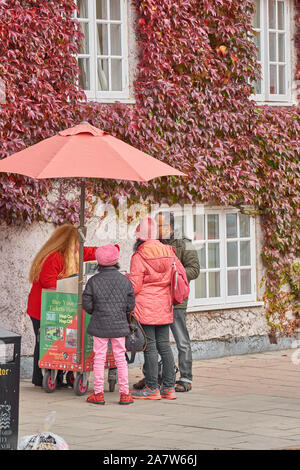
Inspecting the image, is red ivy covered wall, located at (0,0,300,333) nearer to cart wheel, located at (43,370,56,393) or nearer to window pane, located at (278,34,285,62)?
window pane, located at (278,34,285,62)

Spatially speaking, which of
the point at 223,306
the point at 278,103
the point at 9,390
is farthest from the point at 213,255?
the point at 9,390

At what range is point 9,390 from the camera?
6.83 meters

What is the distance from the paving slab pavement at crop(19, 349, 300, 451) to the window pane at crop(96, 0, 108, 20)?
4.58 meters

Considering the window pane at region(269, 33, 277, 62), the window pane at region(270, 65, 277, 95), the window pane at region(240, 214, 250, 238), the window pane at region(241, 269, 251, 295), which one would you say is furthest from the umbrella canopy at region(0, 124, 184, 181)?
the window pane at region(269, 33, 277, 62)

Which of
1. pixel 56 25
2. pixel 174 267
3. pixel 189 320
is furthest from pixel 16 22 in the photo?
pixel 189 320

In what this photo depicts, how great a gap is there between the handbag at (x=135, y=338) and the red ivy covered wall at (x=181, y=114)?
2369mm

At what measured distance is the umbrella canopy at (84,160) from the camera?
973 centimetres

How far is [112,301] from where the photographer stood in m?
9.83

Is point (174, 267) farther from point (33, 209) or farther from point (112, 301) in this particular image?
point (33, 209)

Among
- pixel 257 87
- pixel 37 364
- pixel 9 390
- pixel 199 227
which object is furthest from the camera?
pixel 257 87

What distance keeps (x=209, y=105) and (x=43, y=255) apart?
13.6ft

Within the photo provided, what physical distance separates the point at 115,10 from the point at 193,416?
6.15 metres

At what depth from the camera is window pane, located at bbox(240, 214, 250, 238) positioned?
14.5 metres

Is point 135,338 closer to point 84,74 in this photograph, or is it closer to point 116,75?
point 84,74
